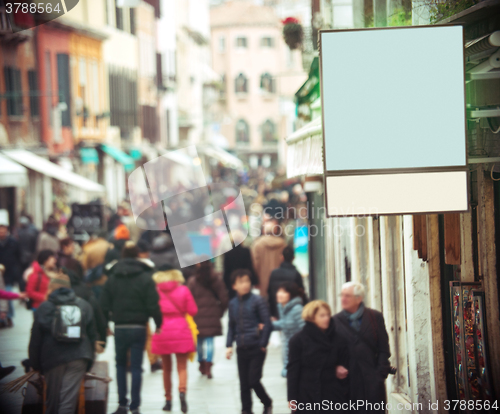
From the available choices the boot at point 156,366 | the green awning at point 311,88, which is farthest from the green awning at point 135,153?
the boot at point 156,366

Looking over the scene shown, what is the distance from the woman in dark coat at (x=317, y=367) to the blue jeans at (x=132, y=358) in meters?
2.14

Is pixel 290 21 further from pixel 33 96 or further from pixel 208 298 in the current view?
pixel 33 96

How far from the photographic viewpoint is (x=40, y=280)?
32.2ft

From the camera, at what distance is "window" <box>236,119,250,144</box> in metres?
74.4

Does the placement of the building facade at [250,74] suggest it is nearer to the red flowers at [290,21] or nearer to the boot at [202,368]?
the red flowers at [290,21]

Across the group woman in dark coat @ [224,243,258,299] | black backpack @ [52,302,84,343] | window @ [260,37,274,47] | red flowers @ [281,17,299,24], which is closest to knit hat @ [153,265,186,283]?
black backpack @ [52,302,84,343]

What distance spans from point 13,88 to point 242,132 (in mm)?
50969

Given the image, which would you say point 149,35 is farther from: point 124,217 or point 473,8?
point 473,8

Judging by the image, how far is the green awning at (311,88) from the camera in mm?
10974

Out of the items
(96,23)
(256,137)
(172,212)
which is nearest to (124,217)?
(172,212)

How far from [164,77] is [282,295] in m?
36.2

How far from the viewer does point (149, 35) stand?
4044cm

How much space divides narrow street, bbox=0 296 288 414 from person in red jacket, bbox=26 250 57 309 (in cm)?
80

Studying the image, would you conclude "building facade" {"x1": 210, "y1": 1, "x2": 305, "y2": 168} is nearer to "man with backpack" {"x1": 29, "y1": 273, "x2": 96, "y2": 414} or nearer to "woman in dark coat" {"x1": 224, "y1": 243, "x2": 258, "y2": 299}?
"woman in dark coat" {"x1": 224, "y1": 243, "x2": 258, "y2": 299}
